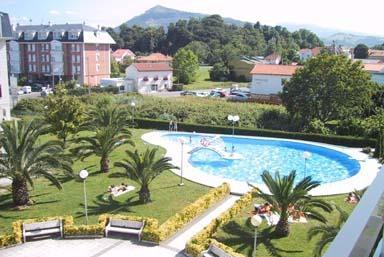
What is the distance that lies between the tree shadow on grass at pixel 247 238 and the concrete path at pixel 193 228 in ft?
3.32

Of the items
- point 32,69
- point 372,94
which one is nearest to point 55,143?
point 372,94

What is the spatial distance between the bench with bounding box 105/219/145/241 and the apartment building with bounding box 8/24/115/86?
197ft

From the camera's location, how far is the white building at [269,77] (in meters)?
51.8

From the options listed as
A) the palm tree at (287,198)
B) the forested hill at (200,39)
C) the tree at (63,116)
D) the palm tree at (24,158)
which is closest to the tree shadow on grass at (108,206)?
the palm tree at (24,158)

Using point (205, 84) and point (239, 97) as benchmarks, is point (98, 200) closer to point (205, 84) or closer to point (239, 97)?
point (239, 97)

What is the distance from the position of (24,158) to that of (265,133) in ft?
72.7

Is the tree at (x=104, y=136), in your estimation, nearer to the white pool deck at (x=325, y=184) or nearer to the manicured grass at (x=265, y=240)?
the white pool deck at (x=325, y=184)

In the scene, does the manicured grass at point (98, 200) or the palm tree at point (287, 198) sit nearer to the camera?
the palm tree at point (287, 198)

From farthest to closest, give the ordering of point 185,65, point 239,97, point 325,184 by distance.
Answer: point 185,65
point 239,97
point 325,184

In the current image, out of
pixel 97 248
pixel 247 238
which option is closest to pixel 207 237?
pixel 247 238

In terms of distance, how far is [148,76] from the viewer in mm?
64562

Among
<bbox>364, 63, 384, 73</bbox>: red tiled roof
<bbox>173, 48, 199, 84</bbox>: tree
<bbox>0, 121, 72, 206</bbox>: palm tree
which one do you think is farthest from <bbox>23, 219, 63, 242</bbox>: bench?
<bbox>173, 48, 199, 84</bbox>: tree

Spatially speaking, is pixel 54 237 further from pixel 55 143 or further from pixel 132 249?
pixel 55 143

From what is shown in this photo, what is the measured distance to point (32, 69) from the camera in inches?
3004
